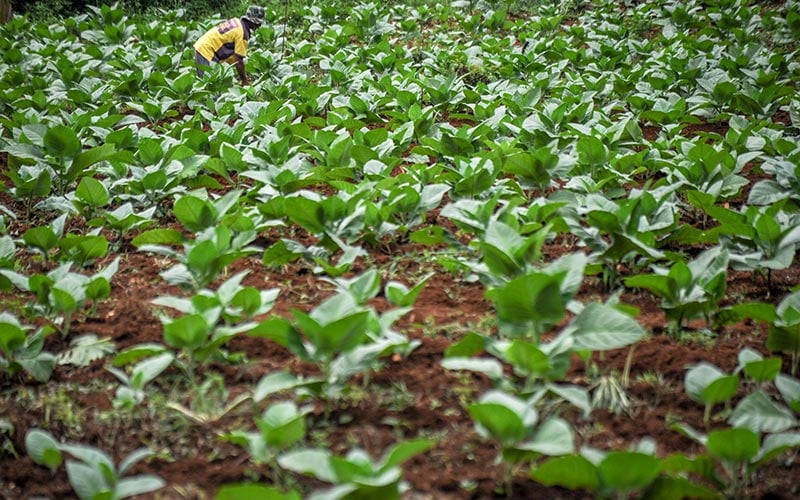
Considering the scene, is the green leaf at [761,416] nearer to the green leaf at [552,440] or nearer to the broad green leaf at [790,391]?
the broad green leaf at [790,391]

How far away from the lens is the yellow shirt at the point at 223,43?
29.9 feet

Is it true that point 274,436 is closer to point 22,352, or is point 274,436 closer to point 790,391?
point 22,352

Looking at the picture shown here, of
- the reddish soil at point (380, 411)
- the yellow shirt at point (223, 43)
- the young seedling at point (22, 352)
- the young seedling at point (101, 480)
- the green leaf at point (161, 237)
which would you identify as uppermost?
the young seedling at point (101, 480)

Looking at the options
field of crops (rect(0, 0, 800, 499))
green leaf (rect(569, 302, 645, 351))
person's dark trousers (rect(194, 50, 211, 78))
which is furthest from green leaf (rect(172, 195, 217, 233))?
person's dark trousers (rect(194, 50, 211, 78))

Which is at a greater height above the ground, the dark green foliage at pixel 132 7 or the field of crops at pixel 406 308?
the field of crops at pixel 406 308

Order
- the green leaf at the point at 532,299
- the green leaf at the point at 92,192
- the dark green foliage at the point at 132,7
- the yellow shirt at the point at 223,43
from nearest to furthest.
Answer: the green leaf at the point at 532,299
the green leaf at the point at 92,192
the yellow shirt at the point at 223,43
the dark green foliage at the point at 132,7

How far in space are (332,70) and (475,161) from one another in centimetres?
384

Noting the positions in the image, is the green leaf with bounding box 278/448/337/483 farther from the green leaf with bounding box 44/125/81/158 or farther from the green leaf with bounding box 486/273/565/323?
the green leaf with bounding box 44/125/81/158

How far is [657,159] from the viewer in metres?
4.94

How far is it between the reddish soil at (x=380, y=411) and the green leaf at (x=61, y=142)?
6.21 feet

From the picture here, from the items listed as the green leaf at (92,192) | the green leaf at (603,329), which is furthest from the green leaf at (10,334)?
the green leaf at (603,329)

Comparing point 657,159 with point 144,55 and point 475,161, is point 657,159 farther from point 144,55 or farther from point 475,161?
point 144,55

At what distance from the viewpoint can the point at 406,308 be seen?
2.86m

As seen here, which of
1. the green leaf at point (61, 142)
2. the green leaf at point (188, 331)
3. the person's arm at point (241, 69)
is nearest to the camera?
the green leaf at point (188, 331)
